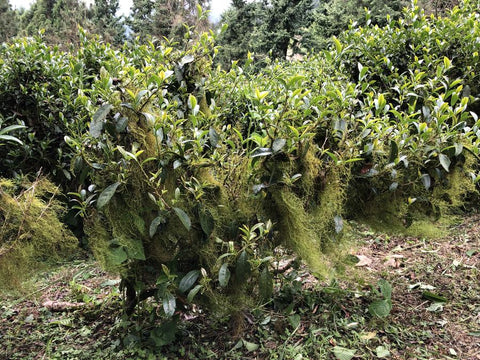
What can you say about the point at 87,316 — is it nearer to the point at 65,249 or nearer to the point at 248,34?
the point at 65,249

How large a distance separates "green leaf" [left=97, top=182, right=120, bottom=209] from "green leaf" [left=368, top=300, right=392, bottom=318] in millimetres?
1341

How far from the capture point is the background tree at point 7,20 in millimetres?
20241

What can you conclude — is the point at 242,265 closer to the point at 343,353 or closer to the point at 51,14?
the point at 343,353

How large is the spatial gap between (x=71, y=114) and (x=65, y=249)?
1387mm

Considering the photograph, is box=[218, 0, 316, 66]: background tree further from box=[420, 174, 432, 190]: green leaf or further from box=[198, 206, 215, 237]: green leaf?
box=[198, 206, 215, 237]: green leaf

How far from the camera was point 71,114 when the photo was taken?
269cm

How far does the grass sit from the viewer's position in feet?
5.16

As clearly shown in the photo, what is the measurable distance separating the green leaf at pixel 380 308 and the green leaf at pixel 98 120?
4.85 ft

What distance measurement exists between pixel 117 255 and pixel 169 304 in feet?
0.90

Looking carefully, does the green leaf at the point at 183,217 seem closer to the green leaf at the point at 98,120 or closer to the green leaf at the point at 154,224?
the green leaf at the point at 154,224

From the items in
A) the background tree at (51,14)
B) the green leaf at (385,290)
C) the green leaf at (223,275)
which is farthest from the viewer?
the background tree at (51,14)

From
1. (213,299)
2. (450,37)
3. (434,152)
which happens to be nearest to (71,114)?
(213,299)

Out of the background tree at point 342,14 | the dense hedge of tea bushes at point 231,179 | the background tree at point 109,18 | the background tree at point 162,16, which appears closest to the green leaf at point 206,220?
the dense hedge of tea bushes at point 231,179

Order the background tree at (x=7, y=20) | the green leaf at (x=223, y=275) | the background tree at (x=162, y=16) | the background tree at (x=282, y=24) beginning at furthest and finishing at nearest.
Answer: the background tree at (x=7, y=20)
the background tree at (x=162, y=16)
the background tree at (x=282, y=24)
the green leaf at (x=223, y=275)
